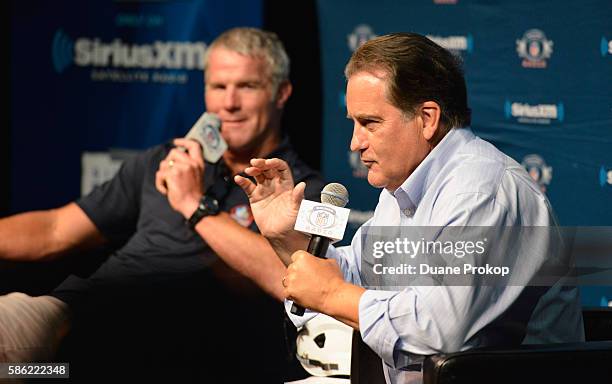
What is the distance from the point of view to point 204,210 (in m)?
3.43

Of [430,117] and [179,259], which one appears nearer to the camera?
[430,117]

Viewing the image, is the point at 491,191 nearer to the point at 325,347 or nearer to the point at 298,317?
the point at 298,317

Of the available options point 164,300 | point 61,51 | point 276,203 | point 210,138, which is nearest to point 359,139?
point 276,203

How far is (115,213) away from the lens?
3.90 meters

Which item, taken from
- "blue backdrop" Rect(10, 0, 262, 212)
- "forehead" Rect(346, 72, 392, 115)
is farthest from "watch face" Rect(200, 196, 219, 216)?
"blue backdrop" Rect(10, 0, 262, 212)

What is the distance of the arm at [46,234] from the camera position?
3.73 m

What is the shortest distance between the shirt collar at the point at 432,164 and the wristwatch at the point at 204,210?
1152 mm

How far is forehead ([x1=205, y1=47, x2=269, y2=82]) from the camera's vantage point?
372 cm

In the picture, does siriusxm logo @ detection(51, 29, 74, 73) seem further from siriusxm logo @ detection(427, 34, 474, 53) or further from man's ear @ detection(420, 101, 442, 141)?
man's ear @ detection(420, 101, 442, 141)

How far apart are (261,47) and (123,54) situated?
149 cm

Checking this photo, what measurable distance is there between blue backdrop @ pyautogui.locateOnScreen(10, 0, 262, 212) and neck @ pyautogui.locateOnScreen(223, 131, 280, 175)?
1.03 m

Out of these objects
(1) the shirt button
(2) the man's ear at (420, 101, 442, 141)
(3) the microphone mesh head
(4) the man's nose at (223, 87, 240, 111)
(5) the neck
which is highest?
(2) the man's ear at (420, 101, 442, 141)

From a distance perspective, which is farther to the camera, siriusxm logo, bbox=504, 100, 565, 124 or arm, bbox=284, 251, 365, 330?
siriusxm logo, bbox=504, 100, 565, 124

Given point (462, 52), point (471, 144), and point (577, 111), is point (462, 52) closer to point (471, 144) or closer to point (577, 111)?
point (577, 111)
